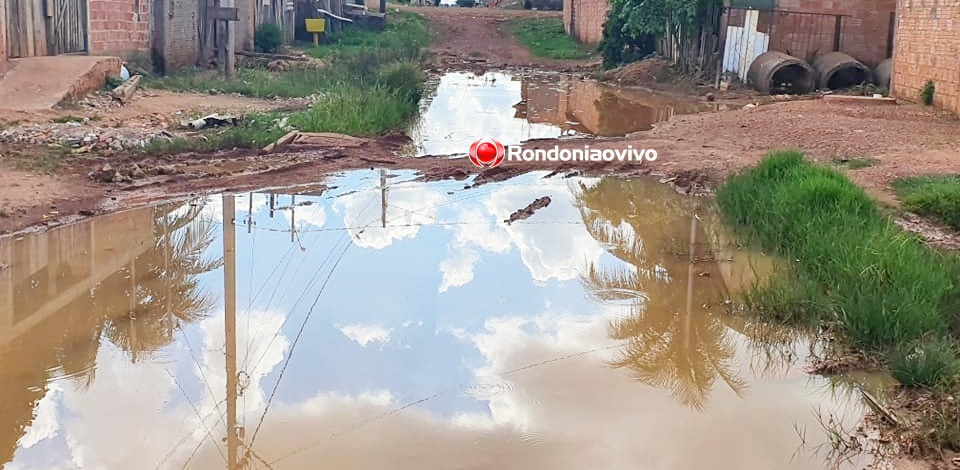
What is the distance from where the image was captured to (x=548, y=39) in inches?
1430

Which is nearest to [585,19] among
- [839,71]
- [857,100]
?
[839,71]

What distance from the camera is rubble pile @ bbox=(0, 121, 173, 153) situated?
10.7 meters

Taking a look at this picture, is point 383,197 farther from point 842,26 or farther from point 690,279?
point 842,26

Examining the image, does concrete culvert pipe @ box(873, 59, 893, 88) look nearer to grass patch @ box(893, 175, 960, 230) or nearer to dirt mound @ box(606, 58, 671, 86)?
dirt mound @ box(606, 58, 671, 86)

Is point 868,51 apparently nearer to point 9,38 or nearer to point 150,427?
point 9,38

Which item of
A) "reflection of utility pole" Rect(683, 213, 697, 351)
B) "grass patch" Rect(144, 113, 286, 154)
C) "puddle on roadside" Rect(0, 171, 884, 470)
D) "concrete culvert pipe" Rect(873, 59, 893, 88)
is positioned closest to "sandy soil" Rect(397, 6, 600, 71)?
"concrete culvert pipe" Rect(873, 59, 893, 88)

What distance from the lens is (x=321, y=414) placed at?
492cm

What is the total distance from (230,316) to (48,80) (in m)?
8.74

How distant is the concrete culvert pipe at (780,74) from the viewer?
19.3 meters

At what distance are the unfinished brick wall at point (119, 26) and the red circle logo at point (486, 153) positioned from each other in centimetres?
708

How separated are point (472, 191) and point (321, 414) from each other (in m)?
A: 5.48

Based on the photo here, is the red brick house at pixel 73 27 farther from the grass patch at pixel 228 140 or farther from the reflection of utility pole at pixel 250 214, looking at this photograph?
the reflection of utility pole at pixel 250 214

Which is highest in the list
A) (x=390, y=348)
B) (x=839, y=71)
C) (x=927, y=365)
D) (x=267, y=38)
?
(x=267, y=38)

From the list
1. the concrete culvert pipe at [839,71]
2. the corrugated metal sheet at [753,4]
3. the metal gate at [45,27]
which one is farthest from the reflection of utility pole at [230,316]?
the corrugated metal sheet at [753,4]
